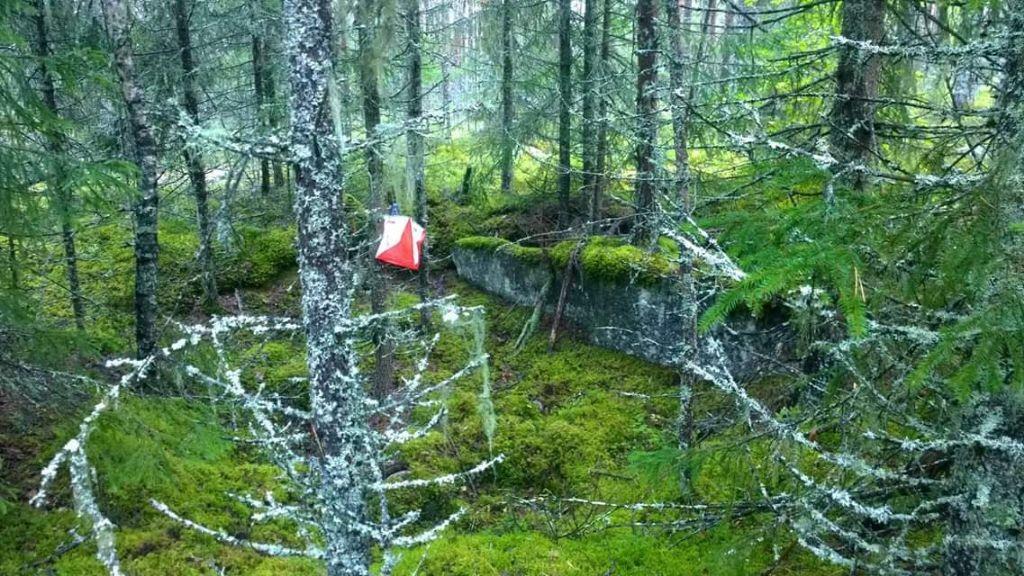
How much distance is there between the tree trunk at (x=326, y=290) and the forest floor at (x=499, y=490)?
3.29ft

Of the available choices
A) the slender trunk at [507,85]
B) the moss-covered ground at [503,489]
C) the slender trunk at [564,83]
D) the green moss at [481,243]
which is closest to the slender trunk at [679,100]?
the moss-covered ground at [503,489]

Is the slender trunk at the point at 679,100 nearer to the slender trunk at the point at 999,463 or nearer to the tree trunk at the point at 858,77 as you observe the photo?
the tree trunk at the point at 858,77

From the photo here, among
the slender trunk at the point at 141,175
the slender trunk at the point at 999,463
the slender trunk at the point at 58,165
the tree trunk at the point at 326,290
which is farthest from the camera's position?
the slender trunk at the point at 141,175

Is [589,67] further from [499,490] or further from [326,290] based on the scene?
[326,290]

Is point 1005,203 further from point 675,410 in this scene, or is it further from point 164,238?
point 164,238

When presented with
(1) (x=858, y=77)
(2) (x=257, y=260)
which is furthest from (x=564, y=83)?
(2) (x=257, y=260)

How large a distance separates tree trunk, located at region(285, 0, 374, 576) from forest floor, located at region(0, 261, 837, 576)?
100 centimetres

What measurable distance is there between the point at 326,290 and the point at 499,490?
15.7 feet

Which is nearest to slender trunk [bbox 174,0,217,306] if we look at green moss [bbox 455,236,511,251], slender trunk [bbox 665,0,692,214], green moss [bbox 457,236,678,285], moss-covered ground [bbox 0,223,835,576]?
moss-covered ground [bbox 0,223,835,576]

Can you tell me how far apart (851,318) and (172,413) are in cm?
546

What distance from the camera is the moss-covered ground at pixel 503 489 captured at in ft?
16.9

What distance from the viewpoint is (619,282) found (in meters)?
9.13

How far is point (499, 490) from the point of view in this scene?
721 centimetres

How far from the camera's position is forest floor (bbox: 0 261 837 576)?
5117mm
